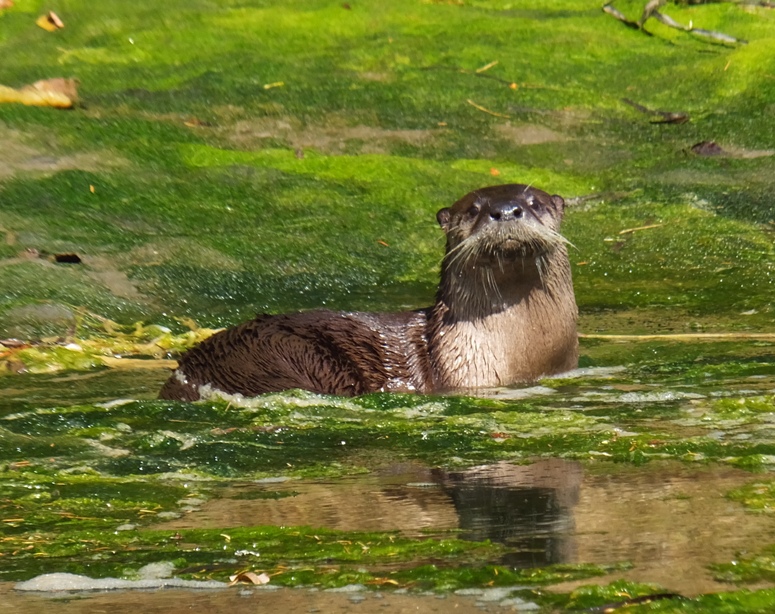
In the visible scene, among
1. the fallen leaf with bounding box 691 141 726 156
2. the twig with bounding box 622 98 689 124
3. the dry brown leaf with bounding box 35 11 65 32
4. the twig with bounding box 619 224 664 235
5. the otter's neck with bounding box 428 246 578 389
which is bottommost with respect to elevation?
the twig with bounding box 619 224 664 235

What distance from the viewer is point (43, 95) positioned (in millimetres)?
8727

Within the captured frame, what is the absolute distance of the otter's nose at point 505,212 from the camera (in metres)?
4.52

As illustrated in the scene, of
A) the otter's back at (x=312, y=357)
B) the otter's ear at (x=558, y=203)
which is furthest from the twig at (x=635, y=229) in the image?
the otter's back at (x=312, y=357)

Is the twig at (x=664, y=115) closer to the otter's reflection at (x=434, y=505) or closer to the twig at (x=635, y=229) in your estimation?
the twig at (x=635, y=229)

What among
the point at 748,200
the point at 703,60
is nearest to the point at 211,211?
the point at 748,200

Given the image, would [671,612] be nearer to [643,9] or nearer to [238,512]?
[238,512]

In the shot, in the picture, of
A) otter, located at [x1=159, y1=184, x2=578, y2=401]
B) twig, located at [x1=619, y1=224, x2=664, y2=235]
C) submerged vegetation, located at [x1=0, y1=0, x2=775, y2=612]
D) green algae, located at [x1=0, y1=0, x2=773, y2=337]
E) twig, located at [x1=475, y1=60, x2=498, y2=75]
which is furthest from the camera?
twig, located at [x1=475, y1=60, x2=498, y2=75]

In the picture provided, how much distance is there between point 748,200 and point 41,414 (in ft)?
15.0

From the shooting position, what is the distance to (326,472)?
3389 mm

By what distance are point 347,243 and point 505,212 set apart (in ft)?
8.66

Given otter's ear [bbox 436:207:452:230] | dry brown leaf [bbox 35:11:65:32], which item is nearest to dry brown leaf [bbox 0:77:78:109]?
dry brown leaf [bbox 35:11:65:32]

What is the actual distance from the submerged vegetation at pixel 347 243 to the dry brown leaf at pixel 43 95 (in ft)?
0.61

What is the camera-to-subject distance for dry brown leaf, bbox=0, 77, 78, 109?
28.4 feet

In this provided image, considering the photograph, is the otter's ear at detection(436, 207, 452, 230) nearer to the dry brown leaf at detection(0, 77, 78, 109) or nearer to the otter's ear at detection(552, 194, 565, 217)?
the otter's ear at detection(552, 194, 565, 217)
